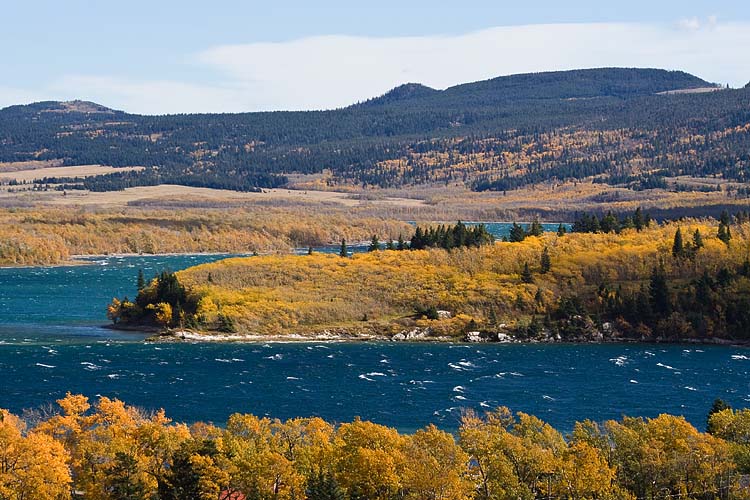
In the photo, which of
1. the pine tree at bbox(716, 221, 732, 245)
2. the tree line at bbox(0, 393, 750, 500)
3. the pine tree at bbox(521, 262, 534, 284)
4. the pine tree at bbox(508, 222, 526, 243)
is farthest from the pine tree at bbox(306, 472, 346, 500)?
the pine tree at bbox(508, 222, 526, 243)

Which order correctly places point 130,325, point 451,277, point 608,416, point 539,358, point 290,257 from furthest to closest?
point 290,257 → point 451,277 → point 130,325 → point 539,358 → point 608,416

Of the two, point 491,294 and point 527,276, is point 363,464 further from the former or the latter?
point 527,276

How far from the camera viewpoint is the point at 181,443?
2667 inches

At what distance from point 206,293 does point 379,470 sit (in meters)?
88.3

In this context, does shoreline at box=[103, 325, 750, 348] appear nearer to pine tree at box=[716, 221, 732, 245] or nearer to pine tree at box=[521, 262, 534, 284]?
pine tree at box=[521, 262, 534, 284]

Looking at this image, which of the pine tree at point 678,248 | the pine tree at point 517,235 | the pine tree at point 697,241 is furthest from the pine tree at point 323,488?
the pine tree at point 517,235

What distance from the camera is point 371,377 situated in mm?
113312

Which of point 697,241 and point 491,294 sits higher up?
point 697,241

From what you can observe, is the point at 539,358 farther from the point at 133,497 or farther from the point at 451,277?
the point at 133,497

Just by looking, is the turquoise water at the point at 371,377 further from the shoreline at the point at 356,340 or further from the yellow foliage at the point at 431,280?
the yellow foliage at the point at 431,280

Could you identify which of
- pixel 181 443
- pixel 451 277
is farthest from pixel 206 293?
pixel 181 443

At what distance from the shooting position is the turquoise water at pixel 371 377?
99.3 metres

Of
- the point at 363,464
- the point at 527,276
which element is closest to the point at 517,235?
the point at 527,276

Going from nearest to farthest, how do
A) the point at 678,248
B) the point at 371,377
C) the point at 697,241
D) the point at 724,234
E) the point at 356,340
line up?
the point at 371,377
the point at 356,340
the point at 678,248
the point at 697,241
the point at 724,234
